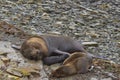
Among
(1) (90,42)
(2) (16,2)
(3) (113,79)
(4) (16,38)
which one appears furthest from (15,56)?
(2) (16,2)

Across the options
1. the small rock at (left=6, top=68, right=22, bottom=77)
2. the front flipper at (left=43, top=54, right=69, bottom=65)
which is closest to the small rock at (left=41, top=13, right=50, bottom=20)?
the front flipper at (left=43, top=54, right=69, bottom=65)

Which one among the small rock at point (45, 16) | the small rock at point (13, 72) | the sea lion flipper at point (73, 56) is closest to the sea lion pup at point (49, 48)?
the sea lion flipper at point (73, 56)

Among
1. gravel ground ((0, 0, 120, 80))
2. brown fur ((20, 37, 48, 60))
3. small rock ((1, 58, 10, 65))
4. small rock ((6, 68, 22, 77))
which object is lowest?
gravel ground ((0, 0, 120, 80))

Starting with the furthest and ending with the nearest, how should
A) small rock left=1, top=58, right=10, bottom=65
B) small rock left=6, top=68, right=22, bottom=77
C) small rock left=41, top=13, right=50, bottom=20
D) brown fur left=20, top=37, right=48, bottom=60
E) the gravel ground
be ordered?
small rock left=41, top=13, right=50, bottom=20, the gravel ground, brown fur left=20, top=37, right=48, bottom=60, small rock left=1, top=58, right=10, bottom=65, small rock left=6, top=68, right=22, bottom=77

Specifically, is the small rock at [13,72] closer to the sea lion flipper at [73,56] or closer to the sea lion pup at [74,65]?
the sea lion pup at [74,65]

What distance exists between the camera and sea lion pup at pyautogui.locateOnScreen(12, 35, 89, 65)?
676 cm

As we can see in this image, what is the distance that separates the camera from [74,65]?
6.42 m

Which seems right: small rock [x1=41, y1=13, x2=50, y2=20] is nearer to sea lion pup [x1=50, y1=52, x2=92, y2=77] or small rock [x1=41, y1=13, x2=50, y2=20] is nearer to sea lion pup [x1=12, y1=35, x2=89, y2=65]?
sea lion pup [x1=12, y1=35, x2=89, y2=65]

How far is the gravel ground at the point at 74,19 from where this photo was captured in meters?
8.91

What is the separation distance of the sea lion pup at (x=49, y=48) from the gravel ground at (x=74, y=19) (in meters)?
0.77

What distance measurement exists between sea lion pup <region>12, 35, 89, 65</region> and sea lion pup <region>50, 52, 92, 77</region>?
292 millimetres

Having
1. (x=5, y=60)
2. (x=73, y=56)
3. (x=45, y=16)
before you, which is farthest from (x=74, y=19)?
(x=5, y=60)

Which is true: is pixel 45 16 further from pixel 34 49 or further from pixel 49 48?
pixel 34 49

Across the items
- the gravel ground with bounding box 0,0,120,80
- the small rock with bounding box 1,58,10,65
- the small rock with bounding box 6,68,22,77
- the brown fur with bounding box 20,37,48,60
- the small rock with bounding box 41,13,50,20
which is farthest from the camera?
the small rock with bounding box 41,13,50,20
